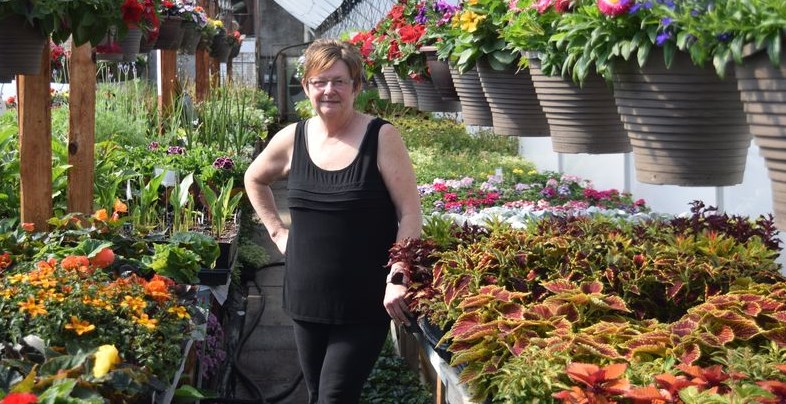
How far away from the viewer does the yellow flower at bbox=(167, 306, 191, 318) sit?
290 cm

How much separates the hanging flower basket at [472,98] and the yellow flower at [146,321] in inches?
50.0

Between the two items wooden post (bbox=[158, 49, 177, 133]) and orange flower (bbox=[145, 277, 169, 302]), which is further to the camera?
wooden post (bbox=[158, 49, 177, 133])

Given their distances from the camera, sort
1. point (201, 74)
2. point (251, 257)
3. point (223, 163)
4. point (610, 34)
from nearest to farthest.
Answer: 1. point (610, 34)
2. point (223, 163)
3. point (251, 257)
4. point (201, 74)

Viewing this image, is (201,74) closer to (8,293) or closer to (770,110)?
(8,293)

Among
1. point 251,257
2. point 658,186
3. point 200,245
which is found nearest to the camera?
point 200,245

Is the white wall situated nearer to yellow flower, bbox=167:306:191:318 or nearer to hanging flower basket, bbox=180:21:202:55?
yellow flower, bbox=167:306:191:318

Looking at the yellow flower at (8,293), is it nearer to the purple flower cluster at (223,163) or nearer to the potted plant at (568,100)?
the potted plant at (568,100)

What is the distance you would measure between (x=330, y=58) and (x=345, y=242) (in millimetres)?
522

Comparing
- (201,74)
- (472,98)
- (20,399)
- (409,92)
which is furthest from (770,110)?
(201,74)

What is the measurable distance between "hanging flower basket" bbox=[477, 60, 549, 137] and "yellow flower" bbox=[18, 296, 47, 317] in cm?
128

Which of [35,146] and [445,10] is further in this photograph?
[445,10]

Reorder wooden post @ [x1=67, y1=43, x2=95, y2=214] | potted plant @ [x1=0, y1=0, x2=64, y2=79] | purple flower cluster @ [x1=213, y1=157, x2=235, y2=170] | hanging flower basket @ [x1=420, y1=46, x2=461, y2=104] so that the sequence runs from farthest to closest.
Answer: purple flower cluster @ [x1=213, y1=157, x2=235, y2=170], wooden post @ [x1=67, y1=43, x2=95, y2=214], hanging flower basket @ [x1=420, y1=46, x2=461, y2=104], potted plant @ [x1=0, y1=0, x2=64, y2=79]

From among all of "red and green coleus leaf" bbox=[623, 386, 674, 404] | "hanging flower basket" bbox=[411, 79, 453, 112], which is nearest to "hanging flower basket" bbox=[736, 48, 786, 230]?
"red and green coleus leaf" bbox=[623, 386, 674, 404]

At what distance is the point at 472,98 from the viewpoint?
347 cm
